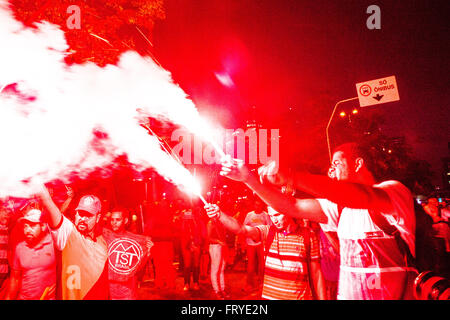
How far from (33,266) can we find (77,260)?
2.21 feet

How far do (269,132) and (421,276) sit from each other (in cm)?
2016

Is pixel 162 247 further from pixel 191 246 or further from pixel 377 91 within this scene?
pixel 377 91

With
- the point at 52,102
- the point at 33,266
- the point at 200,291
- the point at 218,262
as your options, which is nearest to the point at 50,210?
the point at 33,266

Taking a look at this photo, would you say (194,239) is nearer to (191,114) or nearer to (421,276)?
(191,114)

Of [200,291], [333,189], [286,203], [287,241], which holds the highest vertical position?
[333,189]

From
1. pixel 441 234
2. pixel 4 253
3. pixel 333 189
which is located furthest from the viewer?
pixel 441 234

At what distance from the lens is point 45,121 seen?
23.4 ft

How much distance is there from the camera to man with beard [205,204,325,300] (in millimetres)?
4336

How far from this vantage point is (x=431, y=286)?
3.45 meters

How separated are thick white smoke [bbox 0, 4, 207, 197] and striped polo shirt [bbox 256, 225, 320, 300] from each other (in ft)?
6.45

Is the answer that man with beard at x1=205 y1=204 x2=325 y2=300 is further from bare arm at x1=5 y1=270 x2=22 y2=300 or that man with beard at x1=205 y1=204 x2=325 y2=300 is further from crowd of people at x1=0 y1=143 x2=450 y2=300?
bare arm at x1=5 y1=270 x2=22 y2=300

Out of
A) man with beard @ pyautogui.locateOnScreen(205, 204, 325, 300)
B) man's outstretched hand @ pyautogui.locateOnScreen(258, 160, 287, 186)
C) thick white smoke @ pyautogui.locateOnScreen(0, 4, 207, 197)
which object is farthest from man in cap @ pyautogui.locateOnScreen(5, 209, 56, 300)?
man's outstretched hand @ pyautogui.locateOnScreen(258, 160, 287, 186)

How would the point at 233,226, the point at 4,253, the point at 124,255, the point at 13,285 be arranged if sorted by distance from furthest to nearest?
the point at 4,253, the point at 233,226, the point at 124,255, the point at 13,285

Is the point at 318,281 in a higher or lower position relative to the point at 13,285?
higher
